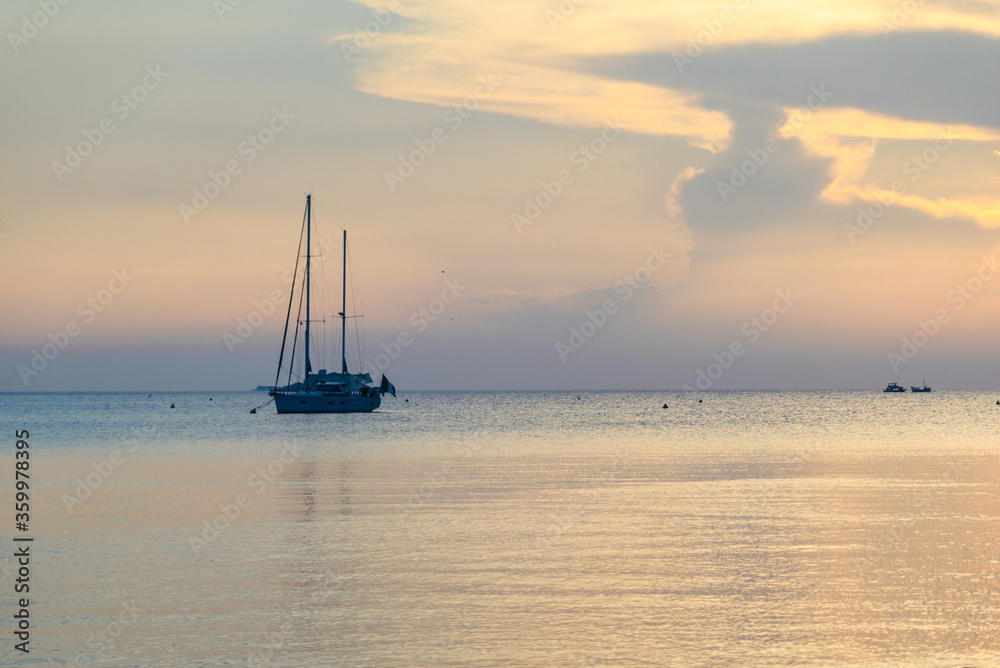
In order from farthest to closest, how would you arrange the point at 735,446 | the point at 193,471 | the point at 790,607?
the point at 735,446
the point at 193,471
the point at 790,607

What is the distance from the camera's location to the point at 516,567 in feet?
78.5

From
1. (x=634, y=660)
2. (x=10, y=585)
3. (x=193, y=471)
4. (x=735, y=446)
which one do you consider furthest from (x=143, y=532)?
(x=735, y=446)

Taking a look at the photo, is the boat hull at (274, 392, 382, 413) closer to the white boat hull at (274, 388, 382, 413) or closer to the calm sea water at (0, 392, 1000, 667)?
the white boat hull at (274, 388, 382, 413)

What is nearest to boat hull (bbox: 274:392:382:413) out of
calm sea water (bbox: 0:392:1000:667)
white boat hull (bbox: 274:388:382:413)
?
white boat hull (bbox: 274:388:382:413)

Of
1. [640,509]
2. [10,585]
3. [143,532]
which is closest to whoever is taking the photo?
[10,585]

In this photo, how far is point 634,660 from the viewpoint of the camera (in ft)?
53.6

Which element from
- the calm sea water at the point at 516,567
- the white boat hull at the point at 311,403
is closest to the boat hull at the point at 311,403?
the white boat hull at the point at 311,403

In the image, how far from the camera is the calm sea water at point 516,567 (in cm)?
1730

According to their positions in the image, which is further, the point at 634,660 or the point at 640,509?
the point at 640,509

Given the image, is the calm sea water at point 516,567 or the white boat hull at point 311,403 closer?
the calm sea water at point 516,567

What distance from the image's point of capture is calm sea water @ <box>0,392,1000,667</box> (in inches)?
681

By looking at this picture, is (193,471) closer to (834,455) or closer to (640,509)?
(640,509)

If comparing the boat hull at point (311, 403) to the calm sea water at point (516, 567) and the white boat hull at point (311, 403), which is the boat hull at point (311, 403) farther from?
the calm sea water at point (516, 567)

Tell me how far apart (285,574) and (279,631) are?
17.0 feet
